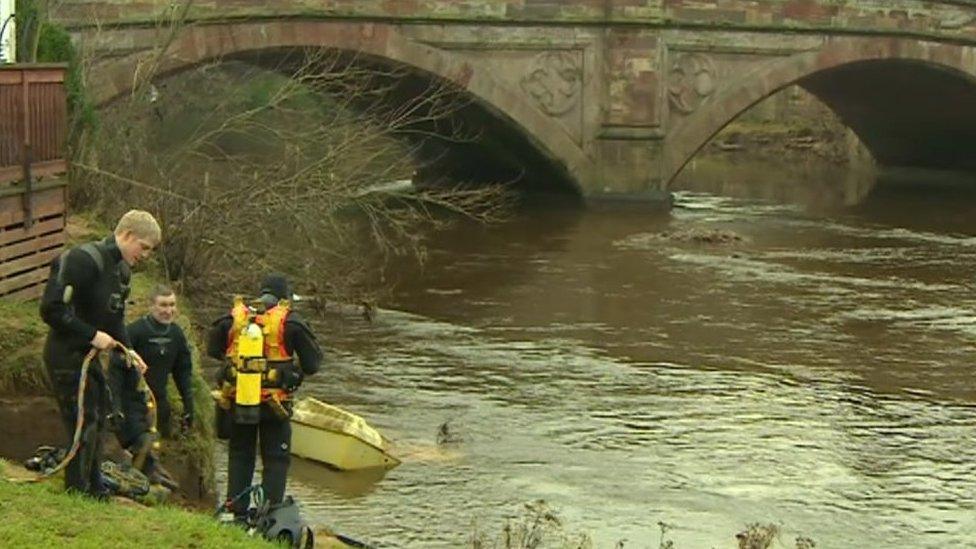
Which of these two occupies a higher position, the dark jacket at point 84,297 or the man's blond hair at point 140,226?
the man's blond hair at point 140,226

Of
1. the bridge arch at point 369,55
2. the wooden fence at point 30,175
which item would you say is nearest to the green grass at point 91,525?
the wooden fence at point 30,175

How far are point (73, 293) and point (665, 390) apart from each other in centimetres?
840

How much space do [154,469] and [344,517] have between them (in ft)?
6.13

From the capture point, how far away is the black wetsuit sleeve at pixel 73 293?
768 cm

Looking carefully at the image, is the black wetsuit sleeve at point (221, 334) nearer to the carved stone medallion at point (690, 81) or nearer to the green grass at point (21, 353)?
the green grass at point (21, 353)

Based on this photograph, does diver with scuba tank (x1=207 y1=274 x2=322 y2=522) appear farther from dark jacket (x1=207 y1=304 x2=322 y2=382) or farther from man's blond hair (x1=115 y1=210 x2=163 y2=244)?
man's blond hair (x1=115 y1=210 x2=163 y2=244)

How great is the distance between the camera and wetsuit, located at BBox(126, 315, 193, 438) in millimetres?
9883

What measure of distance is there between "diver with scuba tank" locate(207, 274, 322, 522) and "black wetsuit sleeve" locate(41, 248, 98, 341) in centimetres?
85

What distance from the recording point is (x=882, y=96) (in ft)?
129

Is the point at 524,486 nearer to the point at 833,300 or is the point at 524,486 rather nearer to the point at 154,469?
the point at 154,469

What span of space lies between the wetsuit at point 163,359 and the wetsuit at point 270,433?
1156 millimetres

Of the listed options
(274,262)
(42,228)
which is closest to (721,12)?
(274,262)

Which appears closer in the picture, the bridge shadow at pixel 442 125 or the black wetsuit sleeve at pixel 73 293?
the black wetsuit sleeve at pixel 73 293

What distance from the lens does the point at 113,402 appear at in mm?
8539
